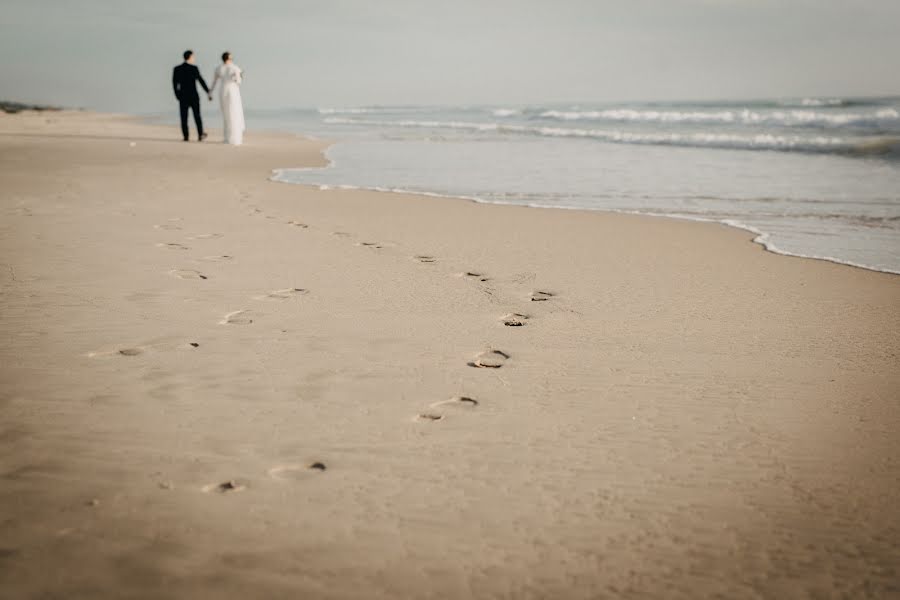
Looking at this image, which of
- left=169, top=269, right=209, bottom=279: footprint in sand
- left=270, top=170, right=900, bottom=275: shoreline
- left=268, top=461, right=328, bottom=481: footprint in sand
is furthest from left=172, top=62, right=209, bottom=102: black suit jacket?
left=268, top=461, right=328, bottom=481: footprint in sand

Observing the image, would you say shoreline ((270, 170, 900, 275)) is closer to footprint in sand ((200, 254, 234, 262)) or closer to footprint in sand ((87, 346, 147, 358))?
footprint in sand ((200, 254, 234, 262))

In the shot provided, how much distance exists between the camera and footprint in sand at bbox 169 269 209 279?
3.89m

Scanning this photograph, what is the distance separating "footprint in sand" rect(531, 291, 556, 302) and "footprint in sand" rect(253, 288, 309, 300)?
1.25 m

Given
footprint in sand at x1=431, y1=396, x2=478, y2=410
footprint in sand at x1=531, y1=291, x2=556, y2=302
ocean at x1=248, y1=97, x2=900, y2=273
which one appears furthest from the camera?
ocean at x1=248, y1=97, x2=900, y2=273

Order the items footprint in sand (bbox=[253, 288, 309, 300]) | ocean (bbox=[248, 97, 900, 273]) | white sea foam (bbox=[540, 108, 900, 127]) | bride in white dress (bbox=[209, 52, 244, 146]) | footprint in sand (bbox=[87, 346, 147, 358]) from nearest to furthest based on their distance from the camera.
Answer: footprint in sand (bbox=[87, 346, 147, 358])
footprint in sand (bbox=[253, 288, 309, 300])
ocean (bbox=[248, 97, 900, 273])
bride in white dress (bbox=[209, 52, 244, 146])
white sea foam (bbox=[540, 108, 900, 127])

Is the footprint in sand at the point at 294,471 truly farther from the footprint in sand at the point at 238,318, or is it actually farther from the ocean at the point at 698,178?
the ocean at the point at 698,178

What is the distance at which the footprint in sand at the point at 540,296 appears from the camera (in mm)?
Result: 3682

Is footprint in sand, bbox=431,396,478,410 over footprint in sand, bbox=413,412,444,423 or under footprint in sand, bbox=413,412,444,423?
over

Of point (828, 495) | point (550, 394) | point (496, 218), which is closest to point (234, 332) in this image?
point (550, 394)

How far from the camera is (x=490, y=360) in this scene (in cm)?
279

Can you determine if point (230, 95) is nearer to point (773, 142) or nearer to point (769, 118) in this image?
point (773, 142)

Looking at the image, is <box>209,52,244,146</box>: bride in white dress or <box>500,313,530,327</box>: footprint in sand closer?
<box>500,313,530,327</box>: footprint in sand

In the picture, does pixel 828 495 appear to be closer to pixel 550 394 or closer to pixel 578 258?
pixel 550 394

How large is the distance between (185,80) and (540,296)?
43.6ft
